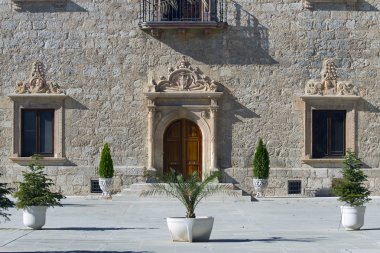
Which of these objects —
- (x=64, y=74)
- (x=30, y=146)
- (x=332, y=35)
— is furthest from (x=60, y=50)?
(x=332, y=35)

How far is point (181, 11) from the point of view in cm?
3300

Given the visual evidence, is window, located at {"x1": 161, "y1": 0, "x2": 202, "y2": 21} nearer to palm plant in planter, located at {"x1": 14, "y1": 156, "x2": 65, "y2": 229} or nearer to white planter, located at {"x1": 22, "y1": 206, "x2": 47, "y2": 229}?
palm plant in planter, located at {"x1": 14, "y1": 156, "x2": 65, "y2": 229}

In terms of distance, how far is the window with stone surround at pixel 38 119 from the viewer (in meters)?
32.9

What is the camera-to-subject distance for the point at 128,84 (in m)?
33.0

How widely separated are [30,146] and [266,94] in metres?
7.53

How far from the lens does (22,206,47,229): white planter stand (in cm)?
2217

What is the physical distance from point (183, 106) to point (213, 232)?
36.3ft

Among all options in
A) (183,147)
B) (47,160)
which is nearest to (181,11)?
(183,147)

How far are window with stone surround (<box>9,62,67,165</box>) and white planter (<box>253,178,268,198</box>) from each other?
5995mm

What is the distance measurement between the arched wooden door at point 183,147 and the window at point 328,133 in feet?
11.9

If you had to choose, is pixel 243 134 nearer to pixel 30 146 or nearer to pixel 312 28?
pixel 312 28

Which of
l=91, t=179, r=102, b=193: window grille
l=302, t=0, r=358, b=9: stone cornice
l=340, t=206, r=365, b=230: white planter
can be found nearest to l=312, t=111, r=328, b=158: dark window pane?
l=302, t=0, r=358, b=9: stone cornice

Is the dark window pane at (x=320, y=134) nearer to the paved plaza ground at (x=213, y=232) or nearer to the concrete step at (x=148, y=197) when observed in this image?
the paved plaza ground at (x=213, y=232)

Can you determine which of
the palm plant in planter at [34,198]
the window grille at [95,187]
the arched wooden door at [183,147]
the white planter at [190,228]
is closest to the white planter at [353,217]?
the white planter at [190,228]
